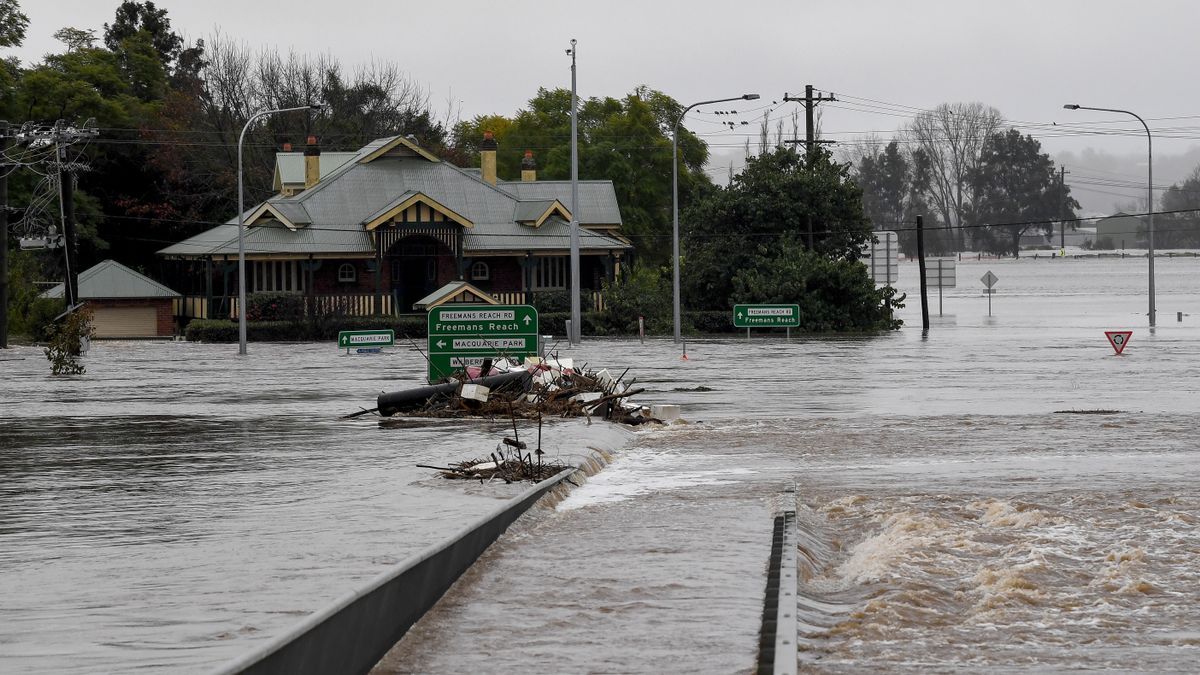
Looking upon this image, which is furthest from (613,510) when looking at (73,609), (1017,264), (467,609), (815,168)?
(1017,264)

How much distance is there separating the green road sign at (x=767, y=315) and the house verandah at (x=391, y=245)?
1078cm

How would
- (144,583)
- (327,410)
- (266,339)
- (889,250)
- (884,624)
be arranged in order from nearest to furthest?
(884,624) < (144,583) < (327,410) < (266,339) < (889,250)

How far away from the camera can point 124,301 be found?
74.8m

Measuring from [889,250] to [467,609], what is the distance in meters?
73.6

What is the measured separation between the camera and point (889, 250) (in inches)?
3184

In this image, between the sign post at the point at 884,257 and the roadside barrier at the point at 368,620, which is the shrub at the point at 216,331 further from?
the roadside barrier at the point at 368,620

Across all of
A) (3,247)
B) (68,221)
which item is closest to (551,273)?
(68,221)

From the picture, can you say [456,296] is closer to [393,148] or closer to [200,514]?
[393,148]

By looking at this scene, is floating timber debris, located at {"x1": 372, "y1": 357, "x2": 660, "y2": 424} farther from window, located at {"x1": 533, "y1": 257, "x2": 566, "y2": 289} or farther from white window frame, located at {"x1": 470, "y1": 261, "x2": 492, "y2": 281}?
window, located at {"x1": 533, "y1": 257, "x2": 566, "y2": 289}

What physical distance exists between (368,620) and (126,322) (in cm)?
7078

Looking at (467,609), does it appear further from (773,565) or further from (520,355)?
(520,355)

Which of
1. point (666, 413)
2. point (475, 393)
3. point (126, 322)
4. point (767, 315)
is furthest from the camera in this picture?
point (126, 322)

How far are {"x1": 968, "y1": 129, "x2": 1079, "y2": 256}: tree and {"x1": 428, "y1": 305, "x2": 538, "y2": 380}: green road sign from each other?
124688 millimetres

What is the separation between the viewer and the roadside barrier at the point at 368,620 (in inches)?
258
